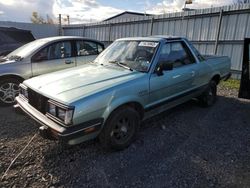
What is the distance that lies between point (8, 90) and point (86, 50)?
95.4 inches

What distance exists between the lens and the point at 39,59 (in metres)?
5.55

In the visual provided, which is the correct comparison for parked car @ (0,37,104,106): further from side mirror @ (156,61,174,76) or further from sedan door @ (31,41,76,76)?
side mirror @ (156,61,174,76)

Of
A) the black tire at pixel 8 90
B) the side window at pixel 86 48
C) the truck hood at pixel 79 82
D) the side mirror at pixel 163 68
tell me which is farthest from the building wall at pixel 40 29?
the side mirror at pixel 163 68

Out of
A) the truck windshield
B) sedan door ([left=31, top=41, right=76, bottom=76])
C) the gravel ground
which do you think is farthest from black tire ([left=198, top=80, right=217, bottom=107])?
sedan door ([left=31, top=41, right=76, bottom=76])

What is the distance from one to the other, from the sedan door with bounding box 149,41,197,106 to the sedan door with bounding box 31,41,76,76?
300 centimetres

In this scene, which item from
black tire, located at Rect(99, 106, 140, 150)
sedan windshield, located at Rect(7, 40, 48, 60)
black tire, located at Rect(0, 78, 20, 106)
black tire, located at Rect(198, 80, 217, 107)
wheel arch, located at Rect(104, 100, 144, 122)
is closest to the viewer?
wheel arch, located at Rect(104, 100, 144, 122)

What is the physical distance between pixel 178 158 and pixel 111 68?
72.3 inches

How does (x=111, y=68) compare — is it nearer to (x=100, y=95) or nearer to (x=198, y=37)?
(x=100, y=95)

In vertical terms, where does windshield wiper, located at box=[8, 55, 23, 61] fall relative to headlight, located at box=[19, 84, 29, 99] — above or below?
above

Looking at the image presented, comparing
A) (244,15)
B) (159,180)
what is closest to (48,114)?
(159,180)

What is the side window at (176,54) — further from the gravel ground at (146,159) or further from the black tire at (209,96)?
the gravel ground at (146,159)

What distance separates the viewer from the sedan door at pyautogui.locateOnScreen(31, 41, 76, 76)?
18.1 feet

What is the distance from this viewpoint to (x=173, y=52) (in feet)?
14.2

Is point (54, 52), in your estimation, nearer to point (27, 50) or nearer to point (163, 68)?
point (27, 50)
